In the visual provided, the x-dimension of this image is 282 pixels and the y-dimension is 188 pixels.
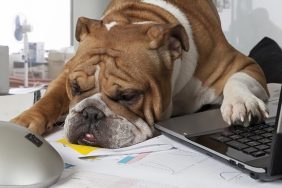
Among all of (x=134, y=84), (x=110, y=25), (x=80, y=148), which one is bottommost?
(x=80, y=148)

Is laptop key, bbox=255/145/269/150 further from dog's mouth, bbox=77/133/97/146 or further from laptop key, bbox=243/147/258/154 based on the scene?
dog's mouth, bbox=77/133/97/146

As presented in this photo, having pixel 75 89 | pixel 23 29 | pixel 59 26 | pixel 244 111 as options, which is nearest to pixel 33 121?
pixel 75 89

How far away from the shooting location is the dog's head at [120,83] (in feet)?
3.01

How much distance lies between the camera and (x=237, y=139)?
824 mm

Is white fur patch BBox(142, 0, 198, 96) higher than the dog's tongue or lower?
higher

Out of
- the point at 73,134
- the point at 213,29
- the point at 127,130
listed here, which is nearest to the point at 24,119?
the point at 73,134

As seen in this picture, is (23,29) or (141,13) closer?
(141,13)

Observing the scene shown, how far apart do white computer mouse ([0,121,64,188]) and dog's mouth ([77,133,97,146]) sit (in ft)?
0.68

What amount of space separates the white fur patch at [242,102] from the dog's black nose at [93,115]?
0.26m

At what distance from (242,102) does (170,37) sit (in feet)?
0.72

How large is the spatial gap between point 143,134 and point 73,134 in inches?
5.5

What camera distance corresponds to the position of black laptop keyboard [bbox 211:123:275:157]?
30.0 inches

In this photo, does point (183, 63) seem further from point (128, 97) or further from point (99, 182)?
point (99, 182)

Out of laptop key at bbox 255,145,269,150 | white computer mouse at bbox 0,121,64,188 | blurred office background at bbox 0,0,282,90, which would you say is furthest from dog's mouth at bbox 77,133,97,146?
blurred office background at bbox 0,0,282,90
